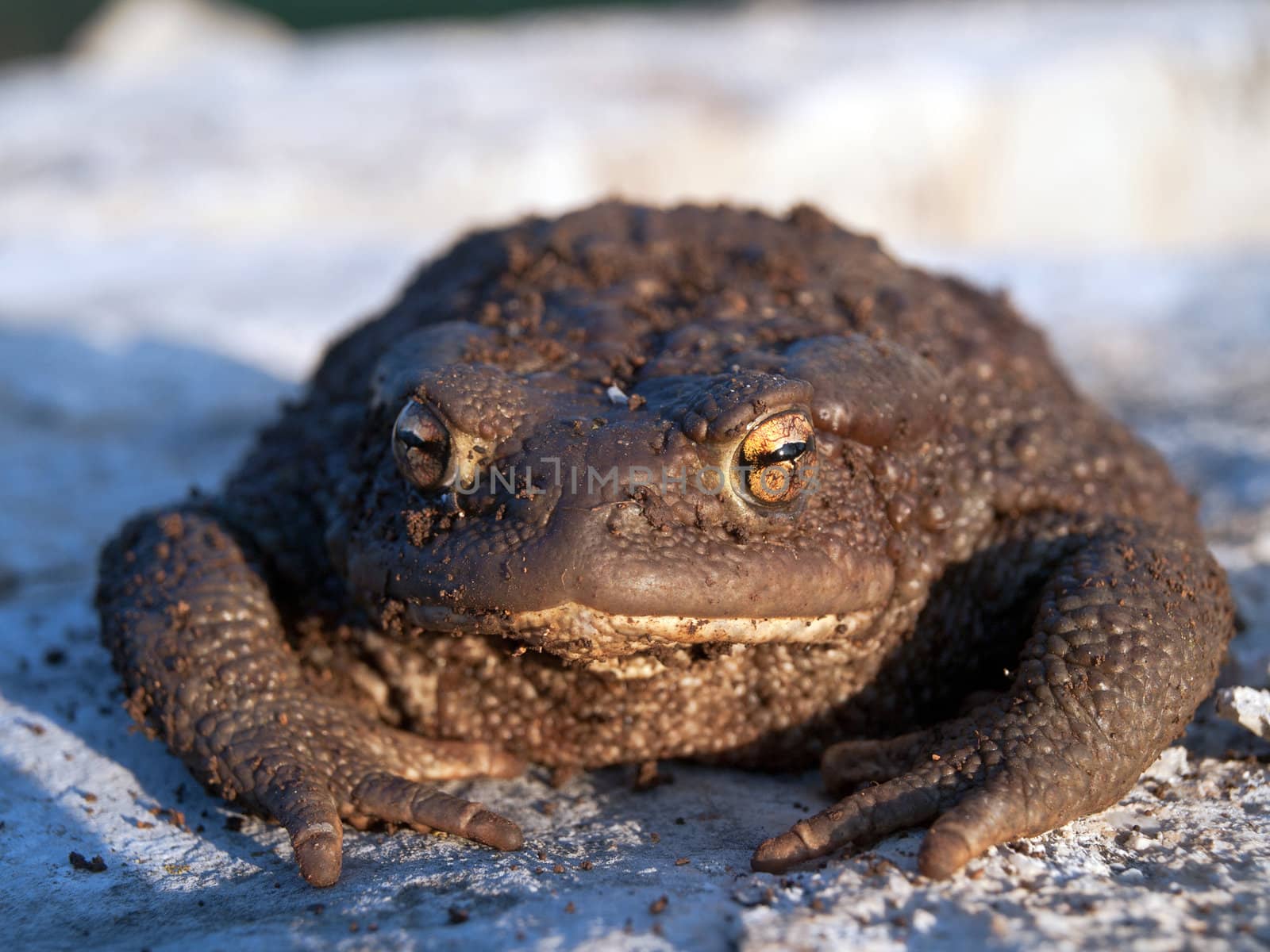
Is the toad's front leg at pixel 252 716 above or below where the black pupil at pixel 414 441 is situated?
below

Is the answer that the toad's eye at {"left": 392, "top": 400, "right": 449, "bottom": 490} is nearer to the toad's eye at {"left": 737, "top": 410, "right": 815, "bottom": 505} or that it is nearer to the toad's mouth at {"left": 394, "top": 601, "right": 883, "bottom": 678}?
the toad's mouth at {"left": 394, "top": 601, "right": 883, "bottom": 678}

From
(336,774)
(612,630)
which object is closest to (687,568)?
(612,630)

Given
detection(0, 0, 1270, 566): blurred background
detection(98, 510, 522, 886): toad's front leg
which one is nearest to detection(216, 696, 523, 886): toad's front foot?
detection(98, 510, 522, 886): toad's front leg

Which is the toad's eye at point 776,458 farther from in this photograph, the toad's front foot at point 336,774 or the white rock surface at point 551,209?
the toad's front foot at point 336,774

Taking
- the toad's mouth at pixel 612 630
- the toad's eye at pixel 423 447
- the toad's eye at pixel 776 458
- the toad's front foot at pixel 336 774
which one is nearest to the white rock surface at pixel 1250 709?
the toad's mouth at pixel 612 630

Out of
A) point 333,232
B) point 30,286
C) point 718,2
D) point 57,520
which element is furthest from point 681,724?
point 718,2
